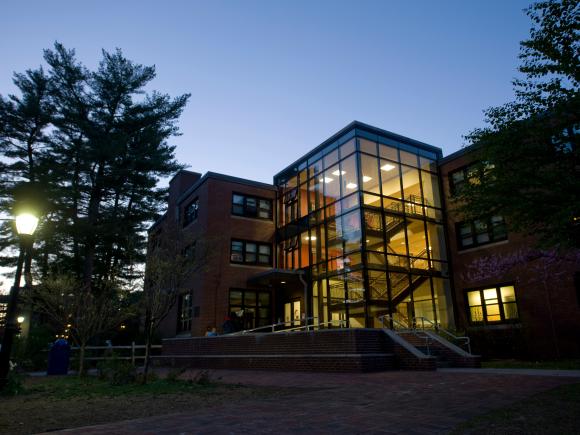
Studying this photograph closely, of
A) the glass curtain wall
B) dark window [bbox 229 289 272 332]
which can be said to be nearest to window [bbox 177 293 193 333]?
dark window [bbox 229 289 272 332]

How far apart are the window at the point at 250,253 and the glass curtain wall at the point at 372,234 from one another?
1758 millimetres

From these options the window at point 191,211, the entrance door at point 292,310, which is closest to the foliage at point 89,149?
the window at point 191,211

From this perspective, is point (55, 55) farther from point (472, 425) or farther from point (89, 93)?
point (472, 425)

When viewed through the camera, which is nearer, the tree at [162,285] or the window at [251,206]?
the tree at [162,285]

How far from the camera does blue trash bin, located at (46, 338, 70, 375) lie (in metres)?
16.8

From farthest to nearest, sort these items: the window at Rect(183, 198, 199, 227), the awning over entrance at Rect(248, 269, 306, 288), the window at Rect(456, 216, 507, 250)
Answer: the window at Rect(183, 198, 199, 227) → the awning over entrance at Rect(248, 269, 306, 288) → the window at Rect(456, 216, 507, 250)

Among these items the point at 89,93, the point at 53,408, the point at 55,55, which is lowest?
the point at 53,408

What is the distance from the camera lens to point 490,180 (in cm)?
1014

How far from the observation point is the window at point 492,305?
2000cm

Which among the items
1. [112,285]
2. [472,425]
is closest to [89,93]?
[112,285]

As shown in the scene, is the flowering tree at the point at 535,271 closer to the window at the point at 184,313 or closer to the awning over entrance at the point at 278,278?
the awning over entrance at the point at 278,278

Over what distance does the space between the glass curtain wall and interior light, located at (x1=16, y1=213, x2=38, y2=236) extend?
14082 millimetres

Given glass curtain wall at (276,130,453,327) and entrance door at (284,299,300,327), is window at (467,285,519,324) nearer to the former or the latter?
glass curtain wall at (276,130,453,327)

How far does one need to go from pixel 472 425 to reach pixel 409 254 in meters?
17.2
